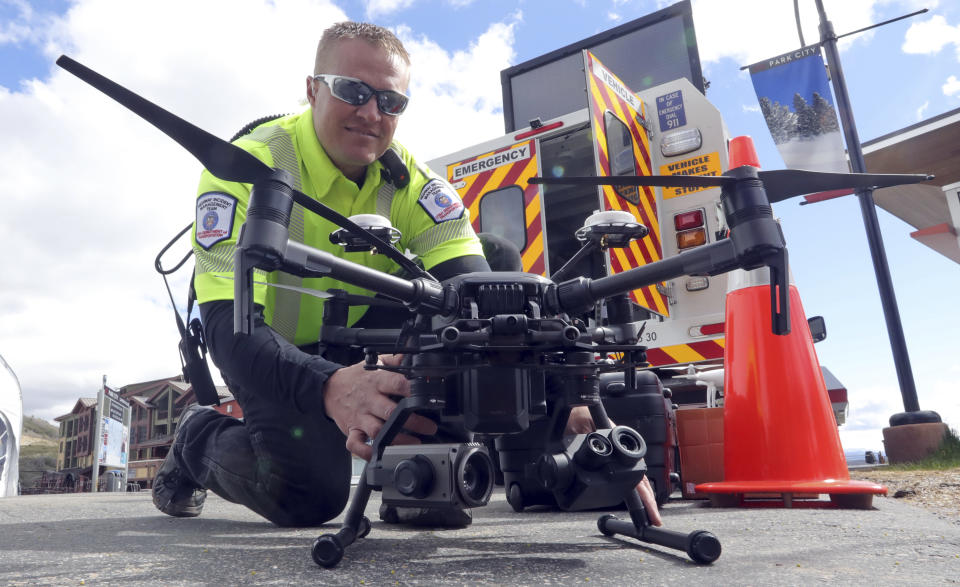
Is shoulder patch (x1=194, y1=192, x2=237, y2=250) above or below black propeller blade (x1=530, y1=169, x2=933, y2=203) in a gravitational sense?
above

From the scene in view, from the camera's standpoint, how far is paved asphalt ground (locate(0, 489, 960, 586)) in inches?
44.8

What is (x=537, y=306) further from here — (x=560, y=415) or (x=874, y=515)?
(x=874, y=515)

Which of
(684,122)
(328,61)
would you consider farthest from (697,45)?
(328,61)

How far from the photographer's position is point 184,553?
149cm

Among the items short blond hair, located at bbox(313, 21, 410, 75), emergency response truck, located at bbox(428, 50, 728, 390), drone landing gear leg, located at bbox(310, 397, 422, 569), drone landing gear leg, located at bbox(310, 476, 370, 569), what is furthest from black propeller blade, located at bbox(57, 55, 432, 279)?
emergency response truck, located at bbox(428, 50, 728, 390)

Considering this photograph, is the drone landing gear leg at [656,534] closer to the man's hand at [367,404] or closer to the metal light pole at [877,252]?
the man's hand at [367,404]

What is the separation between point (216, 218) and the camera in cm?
183

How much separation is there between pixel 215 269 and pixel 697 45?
492 centimetres

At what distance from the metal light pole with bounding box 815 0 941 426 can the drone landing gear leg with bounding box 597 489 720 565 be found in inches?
224

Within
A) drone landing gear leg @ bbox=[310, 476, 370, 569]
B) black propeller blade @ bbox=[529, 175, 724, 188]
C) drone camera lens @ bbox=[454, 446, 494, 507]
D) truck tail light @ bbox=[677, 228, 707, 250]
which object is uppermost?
truck tail light @ bbox=[677, 228, 707, 250]

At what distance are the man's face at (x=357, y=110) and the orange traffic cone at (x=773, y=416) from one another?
1787 millimetres

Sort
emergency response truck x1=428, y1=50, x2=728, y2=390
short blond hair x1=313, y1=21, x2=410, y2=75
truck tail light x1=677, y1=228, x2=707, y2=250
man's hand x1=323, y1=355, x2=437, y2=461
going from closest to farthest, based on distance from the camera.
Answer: man's hand x1=323, y1=355, x2=437, y2=461 → short blond hair x1=313, y1=21, x2=410, y2=75 → emergency response truck x1=428, y1=50, x2=728, y2=390 → truck tail light x1=677, y1=228, x2=707, y2=250

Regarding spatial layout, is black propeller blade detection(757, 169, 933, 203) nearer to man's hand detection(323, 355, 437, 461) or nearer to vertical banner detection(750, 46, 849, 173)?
man's hand detection(323, 355, 437, 461)

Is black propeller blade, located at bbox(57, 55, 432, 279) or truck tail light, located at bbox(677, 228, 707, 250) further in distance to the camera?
truck tail light, located at bbox(677, 228, 707, 250)
